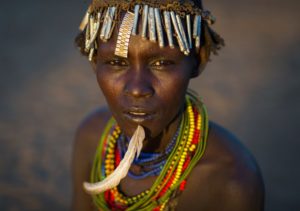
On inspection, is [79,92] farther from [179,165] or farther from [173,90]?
[173,90]

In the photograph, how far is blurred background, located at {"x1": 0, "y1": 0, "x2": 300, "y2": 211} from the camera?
4.49 m

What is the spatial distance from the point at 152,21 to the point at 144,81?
0.89 ft

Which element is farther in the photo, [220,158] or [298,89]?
[298,89]

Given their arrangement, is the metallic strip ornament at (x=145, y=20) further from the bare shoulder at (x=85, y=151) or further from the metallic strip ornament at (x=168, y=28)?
the bare shoulder at (x=85, y=151)

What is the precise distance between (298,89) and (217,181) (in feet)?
12.9

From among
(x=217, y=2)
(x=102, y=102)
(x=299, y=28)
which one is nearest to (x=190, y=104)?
(x=102, y=102)

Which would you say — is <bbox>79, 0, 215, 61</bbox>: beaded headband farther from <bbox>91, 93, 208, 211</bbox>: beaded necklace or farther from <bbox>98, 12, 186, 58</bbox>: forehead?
<bbox>91, 93, 208, 211</bbox>: beaded necklace

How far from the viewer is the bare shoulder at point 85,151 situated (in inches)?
113

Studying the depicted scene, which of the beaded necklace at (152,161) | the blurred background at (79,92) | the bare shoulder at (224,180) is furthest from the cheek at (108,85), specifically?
the blurred background at (79,92)

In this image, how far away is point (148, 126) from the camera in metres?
2.13

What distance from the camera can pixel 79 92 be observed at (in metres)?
6.00

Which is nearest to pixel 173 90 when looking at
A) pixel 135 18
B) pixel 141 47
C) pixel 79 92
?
pixel 141 47

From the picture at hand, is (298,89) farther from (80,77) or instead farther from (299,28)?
(80,77)

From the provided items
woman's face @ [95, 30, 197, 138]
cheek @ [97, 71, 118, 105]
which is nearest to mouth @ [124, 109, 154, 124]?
woman's face @ [95, 30, 197, 138]
